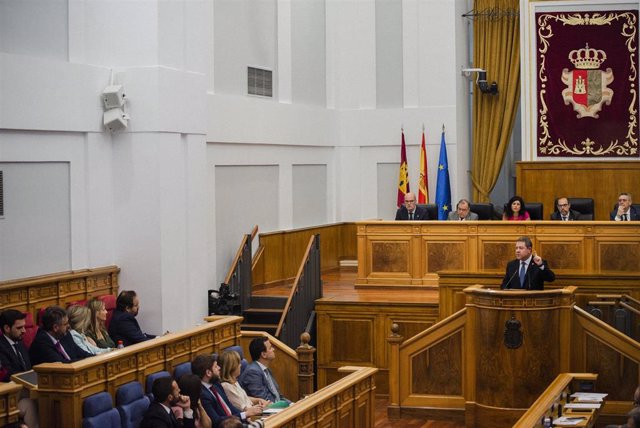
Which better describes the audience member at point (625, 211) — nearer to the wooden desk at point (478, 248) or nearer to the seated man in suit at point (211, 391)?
the wooden desk at point (478, 248)

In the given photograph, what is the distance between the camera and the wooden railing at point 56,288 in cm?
916

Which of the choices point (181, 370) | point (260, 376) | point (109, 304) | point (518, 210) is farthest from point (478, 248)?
point (181, 370)

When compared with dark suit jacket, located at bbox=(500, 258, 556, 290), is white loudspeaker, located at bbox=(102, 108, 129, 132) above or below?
above

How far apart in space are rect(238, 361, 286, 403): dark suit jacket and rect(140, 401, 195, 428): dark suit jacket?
6.16ft

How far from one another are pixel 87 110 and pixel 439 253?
4.52 m

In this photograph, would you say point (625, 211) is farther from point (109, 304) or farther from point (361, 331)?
point (109, 304)

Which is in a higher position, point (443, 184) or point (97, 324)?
point (443, 184)

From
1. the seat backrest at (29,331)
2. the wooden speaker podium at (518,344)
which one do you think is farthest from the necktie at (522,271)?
the seat backrest at (29,331)

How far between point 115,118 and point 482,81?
288 inches

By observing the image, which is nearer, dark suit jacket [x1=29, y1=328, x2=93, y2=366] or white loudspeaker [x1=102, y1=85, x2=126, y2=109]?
dark suit jacket [x1=29, y1=328, x2=93, y2=366]

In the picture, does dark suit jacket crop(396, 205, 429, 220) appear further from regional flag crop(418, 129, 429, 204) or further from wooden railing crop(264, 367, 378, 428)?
wooden railing crop(264, 367, 378, 428)

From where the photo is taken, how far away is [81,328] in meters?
8.32

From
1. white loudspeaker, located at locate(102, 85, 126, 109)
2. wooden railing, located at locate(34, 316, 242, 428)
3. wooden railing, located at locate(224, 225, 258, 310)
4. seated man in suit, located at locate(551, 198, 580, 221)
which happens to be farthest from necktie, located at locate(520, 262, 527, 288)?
white loudspeaker, located at locate(102, 85, 126, 109)

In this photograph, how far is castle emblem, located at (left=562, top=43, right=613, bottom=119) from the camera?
1520cm
